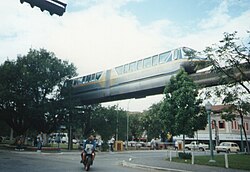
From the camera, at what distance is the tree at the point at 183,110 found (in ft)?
68.9

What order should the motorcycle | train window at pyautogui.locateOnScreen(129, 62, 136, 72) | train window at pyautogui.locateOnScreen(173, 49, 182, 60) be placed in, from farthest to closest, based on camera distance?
train window at pyautogui.locateOnScreen(129, 62, 136, 72)
train window at pyautogui.locateOnScreen(173, 49, 182, 60)
the motorcycle

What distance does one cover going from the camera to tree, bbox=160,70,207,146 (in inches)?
827

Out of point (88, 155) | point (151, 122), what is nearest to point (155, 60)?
point (88, 155)

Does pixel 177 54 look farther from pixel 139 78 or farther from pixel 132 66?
pixel 132 66

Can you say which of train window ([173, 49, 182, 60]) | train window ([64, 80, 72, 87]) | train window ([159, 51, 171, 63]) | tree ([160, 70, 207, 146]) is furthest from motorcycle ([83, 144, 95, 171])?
train window ([64, 80, 72, 87])

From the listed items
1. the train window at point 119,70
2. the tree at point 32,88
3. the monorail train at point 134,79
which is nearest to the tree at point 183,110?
the monorail train at point 134,79

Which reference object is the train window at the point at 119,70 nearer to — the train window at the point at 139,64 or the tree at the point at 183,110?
the train window at the point at 139,64

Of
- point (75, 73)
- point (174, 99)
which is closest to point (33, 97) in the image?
point (75, 73)

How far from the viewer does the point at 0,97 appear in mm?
30453

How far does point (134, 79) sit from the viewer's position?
30.9 meters

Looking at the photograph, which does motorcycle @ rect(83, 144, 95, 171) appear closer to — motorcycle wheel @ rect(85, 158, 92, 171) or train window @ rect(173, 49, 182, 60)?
motorcycle wheel @ rect(85, 158, 92, 171)

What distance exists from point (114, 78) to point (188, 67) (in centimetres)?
1070

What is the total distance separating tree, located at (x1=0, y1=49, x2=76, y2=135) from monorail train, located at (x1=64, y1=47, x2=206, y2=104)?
9.26 ft

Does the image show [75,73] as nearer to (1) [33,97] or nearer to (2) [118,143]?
(1) [33,97]
